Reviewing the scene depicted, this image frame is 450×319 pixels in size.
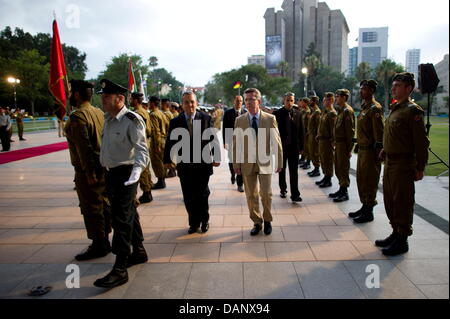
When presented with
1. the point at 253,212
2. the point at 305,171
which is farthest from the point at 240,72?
the point at 253,212

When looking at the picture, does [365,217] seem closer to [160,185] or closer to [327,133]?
[327,133]

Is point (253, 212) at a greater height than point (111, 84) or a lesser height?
lesser

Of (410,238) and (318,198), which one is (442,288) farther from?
(318,198)

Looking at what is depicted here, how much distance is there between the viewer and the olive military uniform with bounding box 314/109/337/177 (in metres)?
6.77

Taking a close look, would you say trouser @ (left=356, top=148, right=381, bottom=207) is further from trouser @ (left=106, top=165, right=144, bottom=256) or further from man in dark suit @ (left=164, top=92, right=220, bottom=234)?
trouser @ (left=106, top=165, right=144, bottom=256)

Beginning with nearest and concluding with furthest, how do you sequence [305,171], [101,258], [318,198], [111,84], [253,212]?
1. [111,84]
2. [101,258]
3. [253,212]
4. [318,198]
5. [305,171]

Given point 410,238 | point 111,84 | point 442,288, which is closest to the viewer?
point 442,288

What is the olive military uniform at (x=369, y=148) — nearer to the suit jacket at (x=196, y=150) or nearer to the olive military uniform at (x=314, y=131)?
the suit jacket at (x=196, y=150)

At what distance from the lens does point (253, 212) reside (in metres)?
4.40

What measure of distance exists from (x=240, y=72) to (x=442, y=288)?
62.0 metres

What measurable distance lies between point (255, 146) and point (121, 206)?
75.7 inches

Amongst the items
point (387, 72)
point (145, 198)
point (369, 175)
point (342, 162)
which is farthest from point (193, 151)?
point (387, 72)

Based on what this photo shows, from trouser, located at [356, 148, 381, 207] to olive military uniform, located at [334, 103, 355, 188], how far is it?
0.88 metres

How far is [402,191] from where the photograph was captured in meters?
3.62
